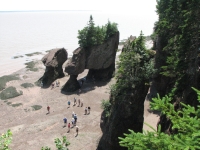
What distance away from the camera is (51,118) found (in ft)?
105

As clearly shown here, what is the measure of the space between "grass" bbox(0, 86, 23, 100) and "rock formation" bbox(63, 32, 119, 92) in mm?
9474

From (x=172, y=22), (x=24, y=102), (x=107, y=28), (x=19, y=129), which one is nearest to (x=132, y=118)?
(x=172, y=22)

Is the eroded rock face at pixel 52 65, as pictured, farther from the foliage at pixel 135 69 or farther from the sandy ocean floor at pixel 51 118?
the foliage at pixel 135 69

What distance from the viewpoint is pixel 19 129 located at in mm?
29312

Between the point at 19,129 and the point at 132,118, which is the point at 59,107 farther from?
the point at 132,118

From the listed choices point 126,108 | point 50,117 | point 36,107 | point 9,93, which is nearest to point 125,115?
point 126,108

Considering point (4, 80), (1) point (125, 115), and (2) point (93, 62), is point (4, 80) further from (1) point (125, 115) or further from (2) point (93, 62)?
(1) point (125, 115)

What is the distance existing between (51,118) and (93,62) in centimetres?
1630

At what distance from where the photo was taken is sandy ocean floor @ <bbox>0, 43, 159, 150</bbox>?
25.9m

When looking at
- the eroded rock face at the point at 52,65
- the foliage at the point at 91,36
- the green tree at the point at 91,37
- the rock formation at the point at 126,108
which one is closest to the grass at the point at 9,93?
the eroded rock face at the point at 52,65

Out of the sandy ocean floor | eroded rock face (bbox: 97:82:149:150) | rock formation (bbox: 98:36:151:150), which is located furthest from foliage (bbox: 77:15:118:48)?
eroded rock face (bbox: 97:82:149:150)

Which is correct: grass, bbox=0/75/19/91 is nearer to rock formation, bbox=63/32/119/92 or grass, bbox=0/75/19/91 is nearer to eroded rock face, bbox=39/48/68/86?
eroded rock face, bbox=39/48/68/86

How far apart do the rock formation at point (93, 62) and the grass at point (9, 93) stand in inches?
373

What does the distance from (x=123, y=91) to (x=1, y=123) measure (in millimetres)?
21929
